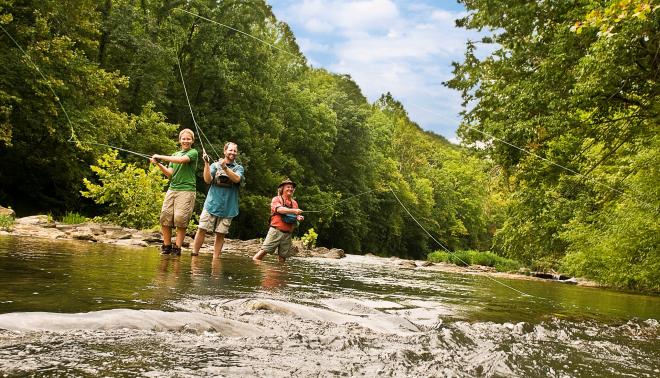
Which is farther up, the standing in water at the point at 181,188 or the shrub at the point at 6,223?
the standing in water at the point at 181,188

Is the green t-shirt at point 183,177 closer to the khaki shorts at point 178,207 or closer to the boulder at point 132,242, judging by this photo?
the khaki shorts at point 178,207

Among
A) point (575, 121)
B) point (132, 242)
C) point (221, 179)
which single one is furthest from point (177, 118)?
point (221, 179)

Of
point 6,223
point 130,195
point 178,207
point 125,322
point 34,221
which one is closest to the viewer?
point 125,322

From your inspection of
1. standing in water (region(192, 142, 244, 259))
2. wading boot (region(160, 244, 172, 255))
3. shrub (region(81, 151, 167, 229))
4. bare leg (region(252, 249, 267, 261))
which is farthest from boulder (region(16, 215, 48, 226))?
standing in water (region(192, 142, 244, 259))

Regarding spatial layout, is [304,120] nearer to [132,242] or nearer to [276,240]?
[132,242]

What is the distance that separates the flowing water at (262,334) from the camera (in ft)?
8.94

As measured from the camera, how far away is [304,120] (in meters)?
48.2

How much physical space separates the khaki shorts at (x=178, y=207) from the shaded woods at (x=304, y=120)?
16.8ft

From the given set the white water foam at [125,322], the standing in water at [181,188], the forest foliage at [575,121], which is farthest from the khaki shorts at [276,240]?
the white water foam at [125,322]

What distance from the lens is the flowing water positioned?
2725mm

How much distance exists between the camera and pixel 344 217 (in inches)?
1962

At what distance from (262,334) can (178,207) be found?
17.9ft

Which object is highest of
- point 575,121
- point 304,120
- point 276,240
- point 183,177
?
point 304,120

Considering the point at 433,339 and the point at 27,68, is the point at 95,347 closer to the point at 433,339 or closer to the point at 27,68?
the point at 433,339
